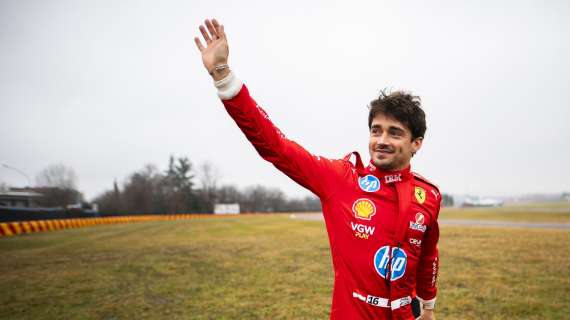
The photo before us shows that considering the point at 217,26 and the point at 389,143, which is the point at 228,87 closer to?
the point at 217,26

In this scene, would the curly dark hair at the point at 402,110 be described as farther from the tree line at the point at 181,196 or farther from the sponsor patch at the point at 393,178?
the tree line at the point at 181,196

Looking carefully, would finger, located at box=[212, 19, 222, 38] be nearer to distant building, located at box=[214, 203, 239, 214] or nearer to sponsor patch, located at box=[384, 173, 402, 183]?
sponsor patch, located at box=[384, 173, 402, 183]

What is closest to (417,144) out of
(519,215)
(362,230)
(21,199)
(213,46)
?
(362,230)

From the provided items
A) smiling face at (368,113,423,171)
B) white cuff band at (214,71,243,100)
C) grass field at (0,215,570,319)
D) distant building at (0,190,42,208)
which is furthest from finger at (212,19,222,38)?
distant building at (0,190,42,208)

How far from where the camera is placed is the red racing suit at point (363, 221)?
85.7 inches

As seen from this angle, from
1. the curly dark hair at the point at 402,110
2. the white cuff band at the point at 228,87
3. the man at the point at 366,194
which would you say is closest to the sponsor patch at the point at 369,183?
the man at the point at 366,194

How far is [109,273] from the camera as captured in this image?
32.6 feet

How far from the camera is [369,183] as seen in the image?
2.47 m

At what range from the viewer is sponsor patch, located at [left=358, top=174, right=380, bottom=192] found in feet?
7.98

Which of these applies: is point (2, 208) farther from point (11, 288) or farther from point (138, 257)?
point (11, 288)

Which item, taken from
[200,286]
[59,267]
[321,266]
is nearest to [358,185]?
[200,286]

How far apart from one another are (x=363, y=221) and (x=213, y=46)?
159 centimetres

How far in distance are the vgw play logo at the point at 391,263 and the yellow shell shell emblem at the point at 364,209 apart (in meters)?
0.25

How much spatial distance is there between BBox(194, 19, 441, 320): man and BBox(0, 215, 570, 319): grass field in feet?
14.2
